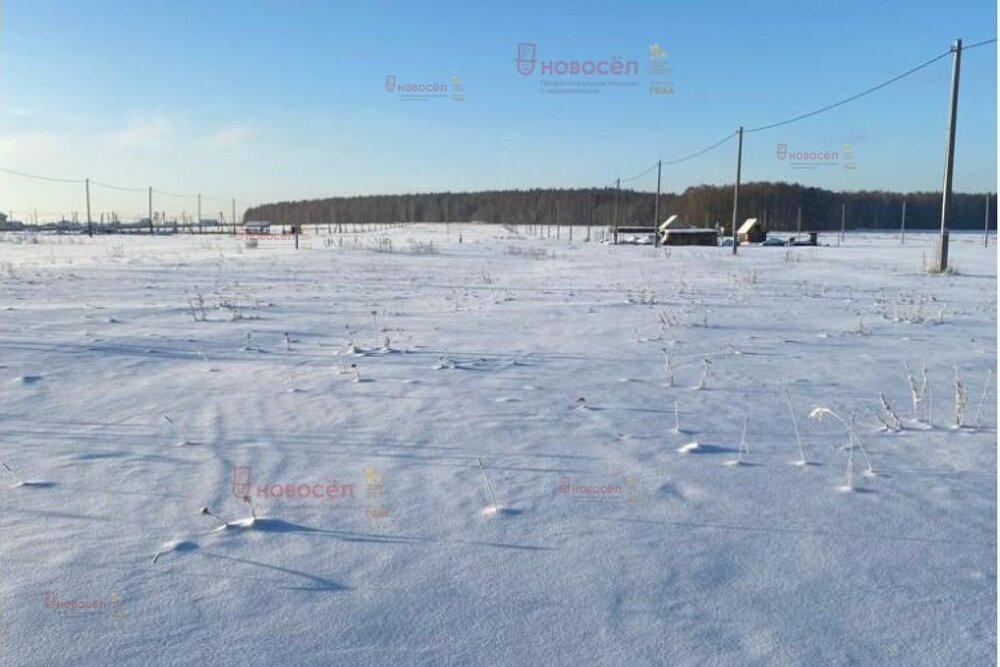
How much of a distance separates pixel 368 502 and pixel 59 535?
52.8 inches

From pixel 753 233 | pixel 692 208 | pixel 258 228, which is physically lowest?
pixel 753 233

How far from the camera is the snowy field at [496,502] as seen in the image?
7.52 feet

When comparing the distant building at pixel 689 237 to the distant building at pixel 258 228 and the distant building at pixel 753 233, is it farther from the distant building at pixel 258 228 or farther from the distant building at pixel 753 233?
the distant building at pixel 258 228

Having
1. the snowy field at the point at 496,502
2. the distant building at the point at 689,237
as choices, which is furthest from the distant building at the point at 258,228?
the snowy field at the point at 496,502

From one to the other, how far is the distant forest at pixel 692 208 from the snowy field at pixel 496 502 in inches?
3660

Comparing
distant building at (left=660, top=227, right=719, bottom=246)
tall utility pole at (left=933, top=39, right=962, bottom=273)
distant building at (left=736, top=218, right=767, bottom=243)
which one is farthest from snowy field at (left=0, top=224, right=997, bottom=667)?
distant building at (left=736, top=218, right=767, bottom=243)

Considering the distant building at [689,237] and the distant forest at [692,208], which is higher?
the distant forest at [692,208]

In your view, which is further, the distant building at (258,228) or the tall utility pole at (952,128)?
the distant building at (258,228)

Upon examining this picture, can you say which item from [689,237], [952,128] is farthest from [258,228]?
[952,128]

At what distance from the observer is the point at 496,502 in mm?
3289

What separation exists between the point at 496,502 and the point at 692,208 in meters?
124

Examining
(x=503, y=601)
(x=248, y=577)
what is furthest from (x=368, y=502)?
(x=503, y=601)

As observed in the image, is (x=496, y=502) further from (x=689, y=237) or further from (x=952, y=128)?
(x=689, y=237)

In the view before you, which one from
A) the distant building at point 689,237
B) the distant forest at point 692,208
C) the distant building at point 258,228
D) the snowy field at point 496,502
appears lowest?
the snowy field at point 496,502
